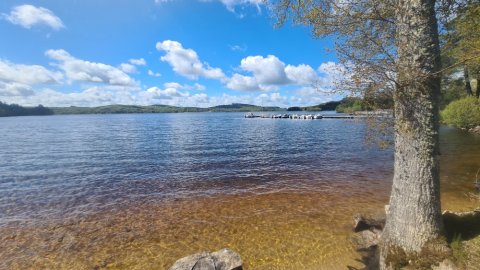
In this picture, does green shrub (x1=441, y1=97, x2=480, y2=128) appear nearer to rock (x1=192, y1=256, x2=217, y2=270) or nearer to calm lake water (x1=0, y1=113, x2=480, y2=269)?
calm lake water (x1=0, y1=113, x2=480, y2=269)

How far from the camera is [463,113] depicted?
44375mm

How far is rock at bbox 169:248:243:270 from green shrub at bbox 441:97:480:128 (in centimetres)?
4692

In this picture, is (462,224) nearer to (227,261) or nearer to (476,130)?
(227,261)

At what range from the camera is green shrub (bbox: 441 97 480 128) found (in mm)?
41428

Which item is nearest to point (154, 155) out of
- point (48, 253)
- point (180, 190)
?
point (180, 190)

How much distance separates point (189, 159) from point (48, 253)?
63.9 ft

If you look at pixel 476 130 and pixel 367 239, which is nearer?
pixel 367 239

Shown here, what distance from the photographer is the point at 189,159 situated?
29.2 metres

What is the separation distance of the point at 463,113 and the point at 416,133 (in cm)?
5016

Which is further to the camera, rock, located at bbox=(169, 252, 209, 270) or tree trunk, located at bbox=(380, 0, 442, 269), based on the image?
rock, located at bbox=(169, 252, 209, 270)

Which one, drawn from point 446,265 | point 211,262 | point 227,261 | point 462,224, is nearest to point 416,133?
point 446,265

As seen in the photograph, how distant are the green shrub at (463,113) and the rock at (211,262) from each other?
46921mm

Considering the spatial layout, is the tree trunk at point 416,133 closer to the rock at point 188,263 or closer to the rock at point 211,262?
the rock at point 211,262

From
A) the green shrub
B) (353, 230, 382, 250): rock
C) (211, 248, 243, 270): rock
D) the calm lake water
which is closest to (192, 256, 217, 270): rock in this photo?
(211, 248, 243, 270): rock
